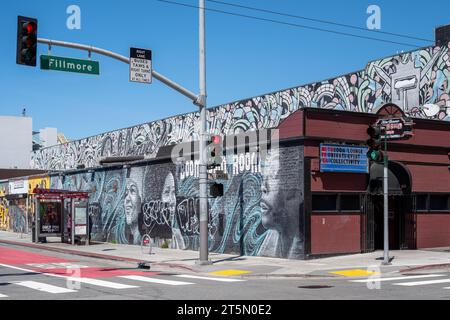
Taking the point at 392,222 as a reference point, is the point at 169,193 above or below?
above

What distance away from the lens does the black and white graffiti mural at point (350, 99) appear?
2908cm

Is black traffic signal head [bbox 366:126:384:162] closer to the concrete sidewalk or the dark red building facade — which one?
the dark red building facade

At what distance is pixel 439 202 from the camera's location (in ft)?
84.2

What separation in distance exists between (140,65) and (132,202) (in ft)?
48.5

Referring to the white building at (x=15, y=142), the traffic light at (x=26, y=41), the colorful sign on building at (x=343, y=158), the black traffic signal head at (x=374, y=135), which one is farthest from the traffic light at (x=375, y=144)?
the white building at (x=15, y=142)

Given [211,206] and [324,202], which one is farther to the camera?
[211,206]

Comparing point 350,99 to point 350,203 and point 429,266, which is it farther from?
point 429,266

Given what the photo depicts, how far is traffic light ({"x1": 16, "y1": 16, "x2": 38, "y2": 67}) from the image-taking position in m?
15.9

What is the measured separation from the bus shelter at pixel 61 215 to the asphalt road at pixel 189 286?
37.6 ft

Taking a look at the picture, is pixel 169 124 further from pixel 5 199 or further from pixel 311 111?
pixel 311 111

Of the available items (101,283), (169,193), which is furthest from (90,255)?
(101,283)
